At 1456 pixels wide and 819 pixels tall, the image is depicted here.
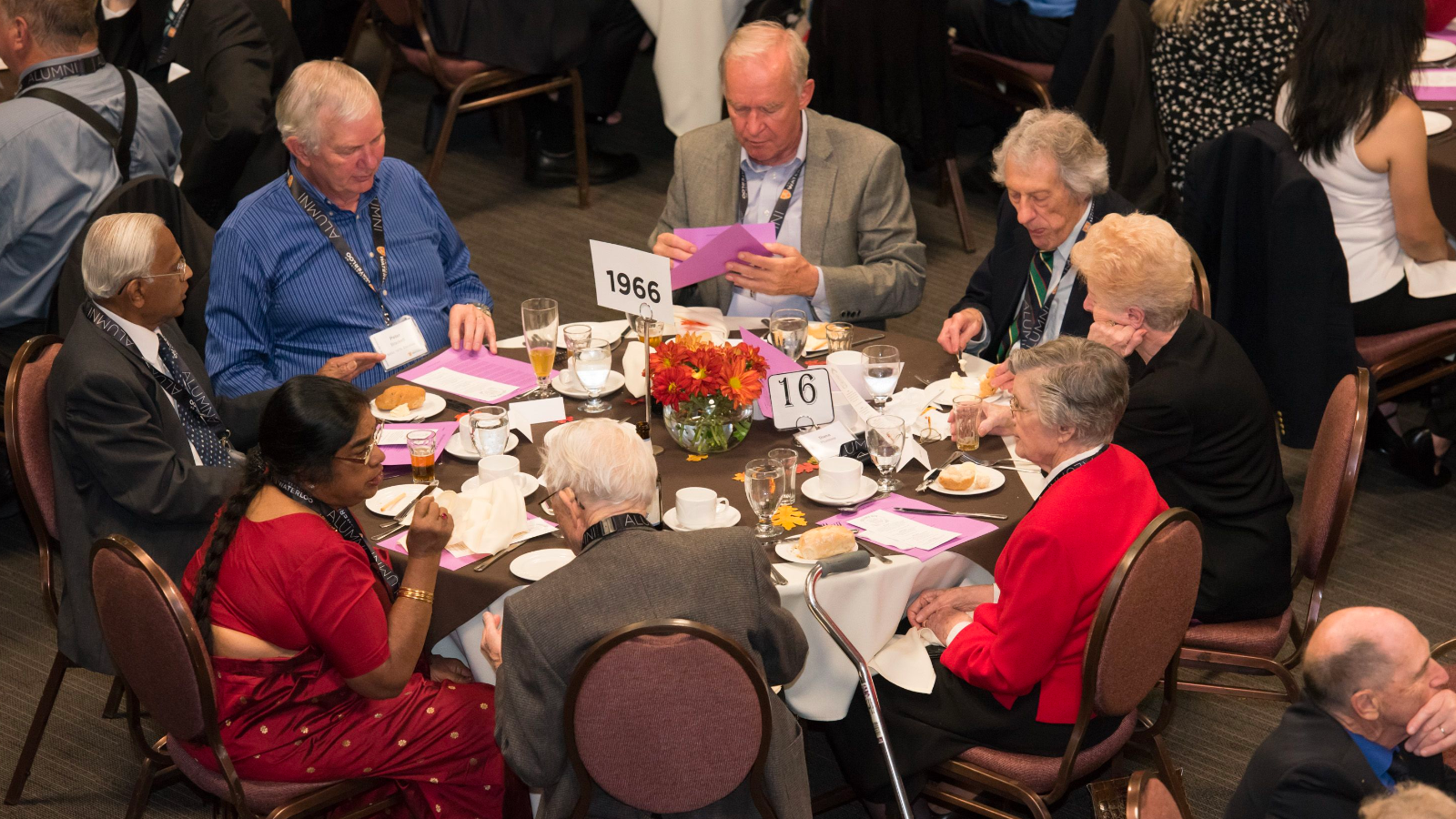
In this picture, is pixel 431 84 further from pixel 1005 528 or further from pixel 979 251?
pixel 1005 528

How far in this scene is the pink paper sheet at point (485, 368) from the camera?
3545 mm

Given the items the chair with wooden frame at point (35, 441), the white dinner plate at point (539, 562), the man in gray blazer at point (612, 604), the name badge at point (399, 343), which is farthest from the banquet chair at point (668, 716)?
the name badge at point (399, 343)

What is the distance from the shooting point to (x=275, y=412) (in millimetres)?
2615

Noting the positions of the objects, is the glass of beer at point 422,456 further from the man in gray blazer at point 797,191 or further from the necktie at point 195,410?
the man in gray blazer at point 797,191

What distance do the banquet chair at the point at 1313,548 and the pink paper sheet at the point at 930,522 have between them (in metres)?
0.61

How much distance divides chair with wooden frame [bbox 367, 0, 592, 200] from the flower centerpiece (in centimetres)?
343

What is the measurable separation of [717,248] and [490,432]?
0.79 m

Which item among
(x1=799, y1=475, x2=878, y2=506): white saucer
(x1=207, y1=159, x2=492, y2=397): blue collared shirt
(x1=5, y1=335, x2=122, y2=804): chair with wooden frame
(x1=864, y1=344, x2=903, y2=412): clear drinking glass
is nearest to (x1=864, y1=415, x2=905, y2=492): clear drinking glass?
(x1=799, y1=475, x2=878, y2=506): white saucer

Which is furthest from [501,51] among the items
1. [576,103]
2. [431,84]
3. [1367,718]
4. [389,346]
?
[1367,718]

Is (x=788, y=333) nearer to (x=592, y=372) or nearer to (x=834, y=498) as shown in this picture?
(x=592, y=372)

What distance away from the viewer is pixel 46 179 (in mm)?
4062

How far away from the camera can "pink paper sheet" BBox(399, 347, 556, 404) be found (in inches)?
140

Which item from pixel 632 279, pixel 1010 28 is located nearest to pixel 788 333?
pixel 632 279

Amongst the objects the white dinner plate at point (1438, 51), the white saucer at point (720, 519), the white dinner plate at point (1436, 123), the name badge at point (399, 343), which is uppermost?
the white dinner plate at point (1438, 51)
